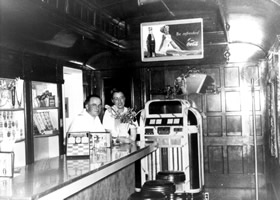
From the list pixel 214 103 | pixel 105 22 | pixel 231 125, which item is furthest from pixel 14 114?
pixel 231 125

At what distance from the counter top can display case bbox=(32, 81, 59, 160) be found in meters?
2.49

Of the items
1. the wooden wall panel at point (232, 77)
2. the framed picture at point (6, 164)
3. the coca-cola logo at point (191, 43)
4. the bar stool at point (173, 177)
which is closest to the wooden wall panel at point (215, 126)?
the wooden wall panel at point (232, 77)

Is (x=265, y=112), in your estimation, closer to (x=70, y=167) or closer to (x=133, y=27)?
(x=133, y=27)

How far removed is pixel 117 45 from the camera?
25.3 feet

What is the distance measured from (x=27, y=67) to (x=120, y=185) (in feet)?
7.25

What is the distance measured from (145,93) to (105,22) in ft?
6.07

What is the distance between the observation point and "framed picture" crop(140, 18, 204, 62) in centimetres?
591

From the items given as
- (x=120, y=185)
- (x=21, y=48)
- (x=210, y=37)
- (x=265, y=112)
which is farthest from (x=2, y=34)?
(x=265, y=112)

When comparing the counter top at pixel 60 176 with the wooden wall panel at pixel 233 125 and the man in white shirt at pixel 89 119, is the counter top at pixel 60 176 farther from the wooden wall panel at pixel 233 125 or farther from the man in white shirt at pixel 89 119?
the wooden wall panel at pixel 233 125

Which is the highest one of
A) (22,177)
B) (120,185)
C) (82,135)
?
(82,135)

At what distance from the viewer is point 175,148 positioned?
19.4 feet

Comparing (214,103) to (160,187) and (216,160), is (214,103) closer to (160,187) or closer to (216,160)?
(216,160)

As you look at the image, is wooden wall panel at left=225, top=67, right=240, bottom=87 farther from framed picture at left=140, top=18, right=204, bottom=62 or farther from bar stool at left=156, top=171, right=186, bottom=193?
bar stool at left=156, top=171, right=186, bottom=193

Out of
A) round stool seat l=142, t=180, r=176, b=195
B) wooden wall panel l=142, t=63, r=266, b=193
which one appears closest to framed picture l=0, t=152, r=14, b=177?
round stool seat l=142, t=180, r=176, b=195
